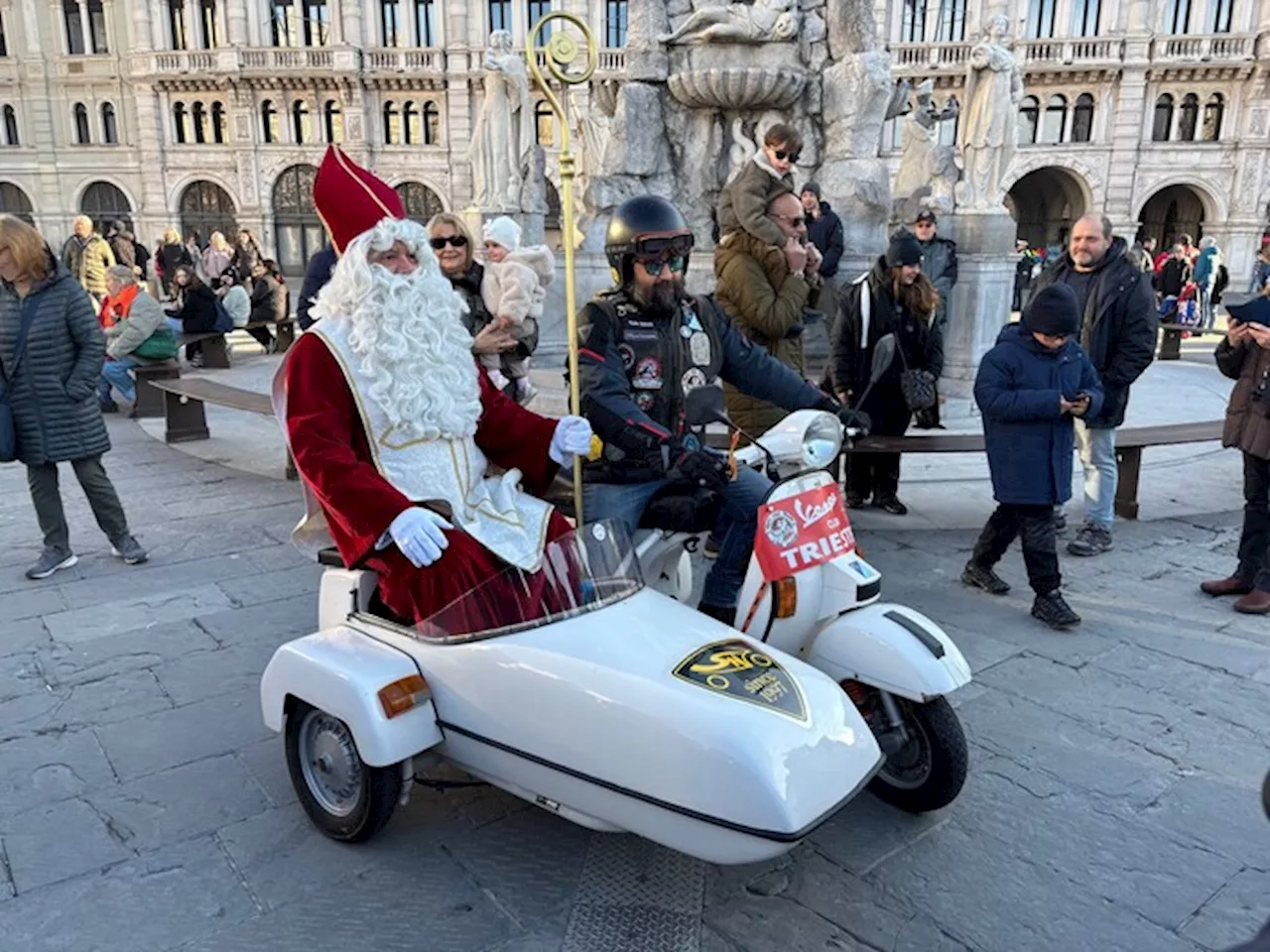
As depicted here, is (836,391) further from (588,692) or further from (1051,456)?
(588,692)

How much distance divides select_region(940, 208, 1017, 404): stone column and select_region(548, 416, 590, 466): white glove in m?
7.17

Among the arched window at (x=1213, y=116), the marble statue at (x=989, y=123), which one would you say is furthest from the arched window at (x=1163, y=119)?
the marble statue at (x=989, y=123)

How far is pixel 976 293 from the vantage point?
9.74 m

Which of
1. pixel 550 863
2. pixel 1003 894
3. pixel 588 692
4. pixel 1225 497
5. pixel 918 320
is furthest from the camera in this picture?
pixel 1225 497

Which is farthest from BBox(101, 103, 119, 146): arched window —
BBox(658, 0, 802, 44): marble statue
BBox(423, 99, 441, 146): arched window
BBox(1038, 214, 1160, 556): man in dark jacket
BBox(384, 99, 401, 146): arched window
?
BBox(1038, 214, 1160, 556): man in dark jacket

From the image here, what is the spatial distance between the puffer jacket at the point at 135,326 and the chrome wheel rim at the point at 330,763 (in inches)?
295

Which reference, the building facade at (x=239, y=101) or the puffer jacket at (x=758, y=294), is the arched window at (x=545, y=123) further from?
the puffer jacket at (x=758, y=294)

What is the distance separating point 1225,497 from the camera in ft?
21.6

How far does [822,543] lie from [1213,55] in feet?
133

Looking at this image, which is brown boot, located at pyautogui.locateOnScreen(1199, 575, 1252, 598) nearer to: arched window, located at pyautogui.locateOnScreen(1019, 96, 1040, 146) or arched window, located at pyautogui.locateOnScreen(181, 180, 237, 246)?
arched window, located at pyautogui.locateOnScreen(1019, 96, 1040, 146)

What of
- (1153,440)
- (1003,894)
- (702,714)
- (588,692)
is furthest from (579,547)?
(1153,440)

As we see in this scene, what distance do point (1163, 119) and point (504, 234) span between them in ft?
129

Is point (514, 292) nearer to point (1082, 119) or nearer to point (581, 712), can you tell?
point (581, 712)

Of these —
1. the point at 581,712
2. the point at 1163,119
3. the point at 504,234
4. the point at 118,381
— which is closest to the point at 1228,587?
the point at 581,712
